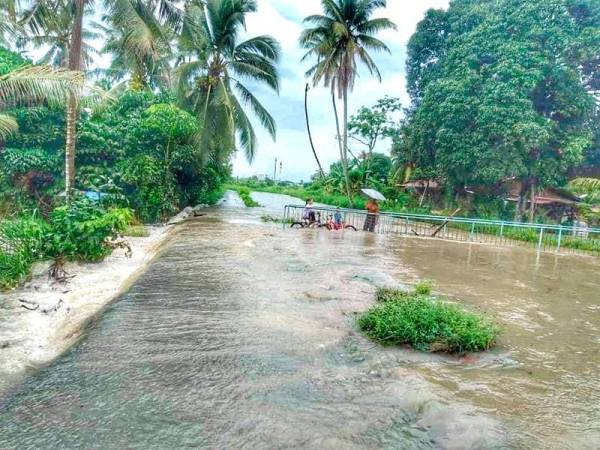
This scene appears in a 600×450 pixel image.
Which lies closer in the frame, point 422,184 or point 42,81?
point 42,81

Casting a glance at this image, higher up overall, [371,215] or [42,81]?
[42,81]

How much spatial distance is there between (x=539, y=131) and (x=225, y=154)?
15996mm

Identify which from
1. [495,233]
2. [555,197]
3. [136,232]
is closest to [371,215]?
[495,233]

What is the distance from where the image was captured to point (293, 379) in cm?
443

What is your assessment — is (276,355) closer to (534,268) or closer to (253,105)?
(534,268)

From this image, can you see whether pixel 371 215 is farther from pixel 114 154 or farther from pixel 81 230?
pixel 81 230

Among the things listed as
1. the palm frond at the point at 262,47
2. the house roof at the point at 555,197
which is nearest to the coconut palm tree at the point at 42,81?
the palm frond at the point at 262,47

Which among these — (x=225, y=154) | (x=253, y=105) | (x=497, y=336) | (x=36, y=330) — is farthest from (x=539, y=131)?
(x=36, y=330)

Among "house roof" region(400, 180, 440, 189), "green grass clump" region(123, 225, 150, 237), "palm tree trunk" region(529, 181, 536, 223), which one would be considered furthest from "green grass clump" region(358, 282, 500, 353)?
"house roof" region(400, 180, 440, 189)

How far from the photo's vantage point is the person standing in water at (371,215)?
1765 centimetres

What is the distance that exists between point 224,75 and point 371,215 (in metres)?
10.4

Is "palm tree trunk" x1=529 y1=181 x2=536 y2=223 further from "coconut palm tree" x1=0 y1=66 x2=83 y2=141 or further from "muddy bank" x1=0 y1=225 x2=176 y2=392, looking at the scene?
"coconut palm tree" x1=0 y1=66 x2=83 y2=141

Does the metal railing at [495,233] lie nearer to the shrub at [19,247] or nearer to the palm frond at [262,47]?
the palm frond at [262,47]

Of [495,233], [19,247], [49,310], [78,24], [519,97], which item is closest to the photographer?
[49,310]
